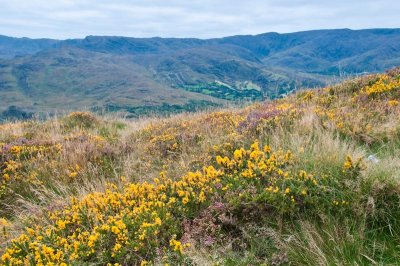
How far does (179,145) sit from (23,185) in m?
3.38

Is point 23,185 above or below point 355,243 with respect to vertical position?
below

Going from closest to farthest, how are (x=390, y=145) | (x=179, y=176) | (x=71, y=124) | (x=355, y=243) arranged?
(x=355, y=243), (x=179, y=176), (x=390, y=145), (x=71, y=124)

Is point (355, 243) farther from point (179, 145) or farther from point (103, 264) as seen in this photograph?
point (179, 145)

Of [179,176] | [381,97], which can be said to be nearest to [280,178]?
[179,176]

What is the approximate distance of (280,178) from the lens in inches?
191

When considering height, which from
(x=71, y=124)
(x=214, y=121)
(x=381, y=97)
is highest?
(x=381, y=97)

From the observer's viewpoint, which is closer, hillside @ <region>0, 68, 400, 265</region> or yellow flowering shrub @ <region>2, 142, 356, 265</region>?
hillside @ <region>0, 68, 400, 265</region>

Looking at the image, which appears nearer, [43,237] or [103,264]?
[103,264]

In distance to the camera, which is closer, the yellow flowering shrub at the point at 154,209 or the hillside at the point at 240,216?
the hillside at the point at 240,216

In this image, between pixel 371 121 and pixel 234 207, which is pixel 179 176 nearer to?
pixel 234 207

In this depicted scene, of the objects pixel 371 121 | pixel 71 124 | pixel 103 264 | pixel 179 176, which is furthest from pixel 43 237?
pixel 71 124

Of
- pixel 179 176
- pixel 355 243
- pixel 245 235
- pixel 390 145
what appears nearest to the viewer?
pixel 355 243

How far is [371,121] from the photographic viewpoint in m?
7.63

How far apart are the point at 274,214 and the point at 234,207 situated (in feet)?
1.68
